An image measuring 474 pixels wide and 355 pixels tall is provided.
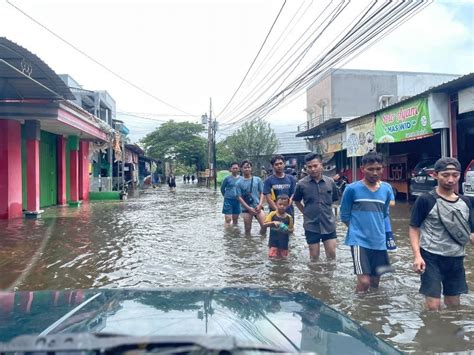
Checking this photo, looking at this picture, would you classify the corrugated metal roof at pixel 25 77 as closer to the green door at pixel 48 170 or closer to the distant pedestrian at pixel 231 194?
the distant pedestrian at pixel 231 194

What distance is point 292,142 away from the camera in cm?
4341

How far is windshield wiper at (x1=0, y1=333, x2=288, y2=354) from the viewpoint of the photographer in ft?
4.63

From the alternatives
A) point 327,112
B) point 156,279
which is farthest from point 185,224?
point 327,112

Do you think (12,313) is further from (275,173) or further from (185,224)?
(185,224)

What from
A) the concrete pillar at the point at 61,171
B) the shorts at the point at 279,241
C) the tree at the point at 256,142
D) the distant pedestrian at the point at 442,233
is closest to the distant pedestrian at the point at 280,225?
the shorts at the point at 279,241

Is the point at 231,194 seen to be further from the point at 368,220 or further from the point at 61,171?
the point at 61,171

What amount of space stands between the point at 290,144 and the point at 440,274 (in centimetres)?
3959

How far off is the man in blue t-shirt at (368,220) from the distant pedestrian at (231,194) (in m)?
4.84

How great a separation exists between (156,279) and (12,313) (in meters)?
3.88

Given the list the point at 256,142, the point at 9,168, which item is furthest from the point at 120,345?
the point at 256,142

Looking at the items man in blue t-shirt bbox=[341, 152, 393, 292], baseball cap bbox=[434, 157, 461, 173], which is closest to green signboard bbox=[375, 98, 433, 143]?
man in blue t-shirt bbox=[341, 152, 393, 292]

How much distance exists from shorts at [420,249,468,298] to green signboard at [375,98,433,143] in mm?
10547

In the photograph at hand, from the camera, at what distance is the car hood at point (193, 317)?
1873mm

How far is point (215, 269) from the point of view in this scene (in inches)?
259
